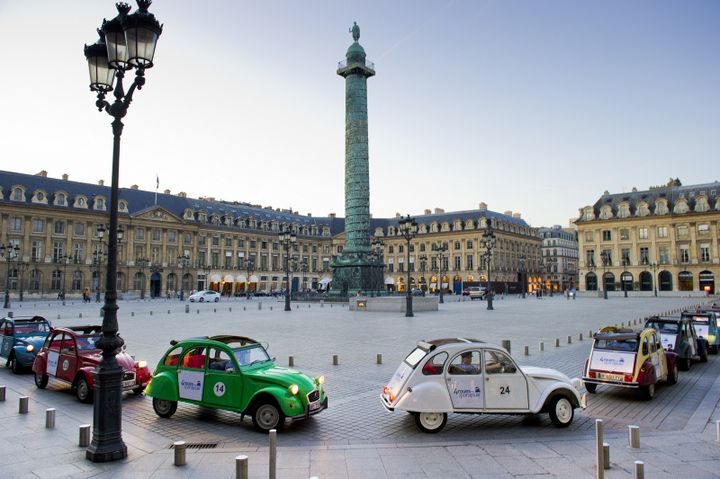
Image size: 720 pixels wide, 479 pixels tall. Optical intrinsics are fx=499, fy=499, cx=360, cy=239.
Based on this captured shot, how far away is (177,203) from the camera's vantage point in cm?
8419

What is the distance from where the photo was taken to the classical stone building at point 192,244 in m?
66.5

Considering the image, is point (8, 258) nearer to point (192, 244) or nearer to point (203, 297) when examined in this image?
point (203, 297)

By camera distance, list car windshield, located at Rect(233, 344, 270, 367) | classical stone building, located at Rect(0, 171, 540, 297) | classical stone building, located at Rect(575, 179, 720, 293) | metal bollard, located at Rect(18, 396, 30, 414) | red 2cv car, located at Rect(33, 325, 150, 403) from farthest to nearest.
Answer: classical stone building, located at Rect(575, 179, 720, 293) → classical stone building, located at Rect(0, 171, 540, 297) → red 2cv car, located at Rect(33, 325, 150, 403) → metal bollard, located at Rect(18, 396, 30, 414) → car windshield, located at Rect(233, 344, 270, 367)


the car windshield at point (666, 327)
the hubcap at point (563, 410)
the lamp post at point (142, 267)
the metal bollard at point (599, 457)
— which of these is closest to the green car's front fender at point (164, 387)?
the hubcap at point (563, 410)

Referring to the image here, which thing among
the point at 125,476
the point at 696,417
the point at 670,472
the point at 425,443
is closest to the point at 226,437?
the point at 125,476

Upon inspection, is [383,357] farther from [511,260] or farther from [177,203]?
[511,260]

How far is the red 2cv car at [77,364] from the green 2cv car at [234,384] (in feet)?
5.09

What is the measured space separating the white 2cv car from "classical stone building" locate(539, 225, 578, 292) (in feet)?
362

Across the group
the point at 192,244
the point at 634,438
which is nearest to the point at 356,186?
the point at 634,438

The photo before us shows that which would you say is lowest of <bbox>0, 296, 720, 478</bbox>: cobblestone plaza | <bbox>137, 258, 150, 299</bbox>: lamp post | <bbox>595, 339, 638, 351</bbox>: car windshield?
<bbox>0, 296, 720, 478</bbox>: cobblestone plaza

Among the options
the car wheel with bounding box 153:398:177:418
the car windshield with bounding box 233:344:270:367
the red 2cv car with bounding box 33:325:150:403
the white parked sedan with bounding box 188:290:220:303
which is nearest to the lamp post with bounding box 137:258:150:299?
the white parked sedan with bounding box 188:290:220:303

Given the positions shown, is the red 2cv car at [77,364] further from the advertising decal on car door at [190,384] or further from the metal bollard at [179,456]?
the metal bollard at [179,456]

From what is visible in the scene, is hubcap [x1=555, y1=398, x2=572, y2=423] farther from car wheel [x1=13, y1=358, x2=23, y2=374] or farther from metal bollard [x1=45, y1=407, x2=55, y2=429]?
car wheel [x1=13, y1=358, x2=23, y2=374]

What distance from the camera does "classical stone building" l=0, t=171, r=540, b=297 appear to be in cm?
6650
